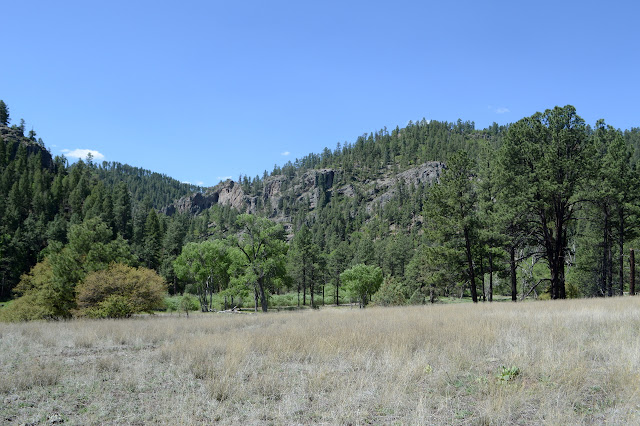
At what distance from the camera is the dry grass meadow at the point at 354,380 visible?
497cm

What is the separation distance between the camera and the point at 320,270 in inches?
2830

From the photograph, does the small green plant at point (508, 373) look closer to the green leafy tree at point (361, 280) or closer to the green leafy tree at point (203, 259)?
the green leafy tree at point (203, 259)

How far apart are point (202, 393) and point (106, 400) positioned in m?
1.46

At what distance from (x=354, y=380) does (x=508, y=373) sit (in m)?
2.52

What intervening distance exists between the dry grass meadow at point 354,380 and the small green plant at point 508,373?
27mm

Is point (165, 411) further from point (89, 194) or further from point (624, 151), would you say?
point (89, 194)

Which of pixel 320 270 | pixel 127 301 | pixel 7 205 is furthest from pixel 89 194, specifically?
pixel 127 301

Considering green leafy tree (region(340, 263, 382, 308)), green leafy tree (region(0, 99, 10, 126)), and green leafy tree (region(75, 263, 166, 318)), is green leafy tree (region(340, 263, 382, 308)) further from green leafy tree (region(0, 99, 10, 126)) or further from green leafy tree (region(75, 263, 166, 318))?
green leafy tree (region(0, 99, 10, 126))

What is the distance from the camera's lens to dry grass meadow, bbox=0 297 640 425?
497 centimetres

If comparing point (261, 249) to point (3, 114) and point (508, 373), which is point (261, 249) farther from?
point (3, 114)

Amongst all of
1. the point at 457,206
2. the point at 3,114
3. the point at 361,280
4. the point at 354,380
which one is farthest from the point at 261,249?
the point at 3,114

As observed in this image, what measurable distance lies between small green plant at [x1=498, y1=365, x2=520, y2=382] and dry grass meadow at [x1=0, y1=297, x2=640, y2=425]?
0.03m

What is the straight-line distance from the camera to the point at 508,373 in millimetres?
6066

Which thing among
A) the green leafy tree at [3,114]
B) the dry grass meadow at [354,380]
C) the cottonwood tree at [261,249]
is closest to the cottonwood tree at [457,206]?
the cottonwood tree at [261,249]
